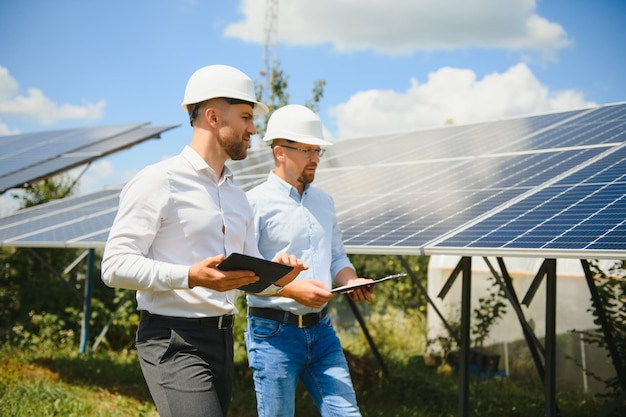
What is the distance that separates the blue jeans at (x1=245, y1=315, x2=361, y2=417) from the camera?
402cm

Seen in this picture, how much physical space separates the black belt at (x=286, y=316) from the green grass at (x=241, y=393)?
369 centimetres

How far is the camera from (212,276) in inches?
107

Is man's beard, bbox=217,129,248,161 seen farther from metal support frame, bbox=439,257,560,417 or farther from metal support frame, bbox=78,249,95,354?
metal support frame, bbox=78,249,95,354

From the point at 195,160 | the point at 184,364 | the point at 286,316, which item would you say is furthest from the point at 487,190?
the point at 184,364

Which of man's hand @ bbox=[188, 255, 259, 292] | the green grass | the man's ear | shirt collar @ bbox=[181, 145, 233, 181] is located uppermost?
the man's ear

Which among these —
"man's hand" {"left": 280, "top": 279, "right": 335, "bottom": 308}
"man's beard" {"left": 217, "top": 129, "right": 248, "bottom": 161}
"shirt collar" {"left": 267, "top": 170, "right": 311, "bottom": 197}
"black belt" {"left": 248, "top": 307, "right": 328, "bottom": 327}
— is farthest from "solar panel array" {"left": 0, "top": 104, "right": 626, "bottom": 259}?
"man's beard" {"left": 217, "top": 129, "right": 248, "bottom": 161}

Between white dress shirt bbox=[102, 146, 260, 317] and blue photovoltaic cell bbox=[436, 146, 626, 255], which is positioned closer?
white dress shirt bbox=[102, 146, 260, 317]

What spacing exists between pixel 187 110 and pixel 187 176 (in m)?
0.37

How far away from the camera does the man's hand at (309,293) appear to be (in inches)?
153

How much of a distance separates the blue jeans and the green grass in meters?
Answer: 3.66

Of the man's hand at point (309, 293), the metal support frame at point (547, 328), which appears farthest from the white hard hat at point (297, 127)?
the metal support frame at point (547, 328)

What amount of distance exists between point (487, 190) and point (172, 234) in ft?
14.0

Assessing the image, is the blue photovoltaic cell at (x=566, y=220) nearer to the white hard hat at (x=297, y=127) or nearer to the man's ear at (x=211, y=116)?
the white hard hat at (x=297, y=127)

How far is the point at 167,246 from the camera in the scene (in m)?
3.00
